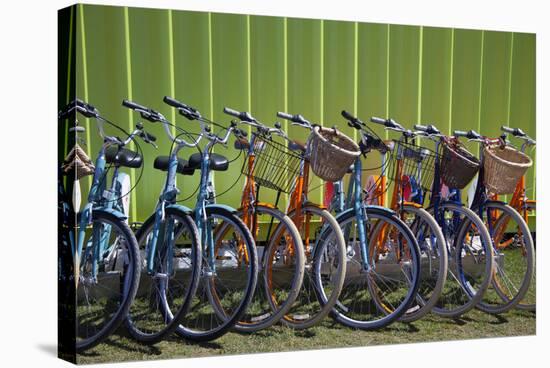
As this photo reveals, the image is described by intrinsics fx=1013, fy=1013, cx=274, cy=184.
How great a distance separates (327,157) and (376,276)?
911mm

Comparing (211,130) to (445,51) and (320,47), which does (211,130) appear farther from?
(445,51)

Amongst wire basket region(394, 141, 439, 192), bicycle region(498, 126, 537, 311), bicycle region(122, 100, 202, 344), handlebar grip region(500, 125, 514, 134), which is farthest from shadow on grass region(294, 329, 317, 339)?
handlebar grip region(500, 125, 514, 134)

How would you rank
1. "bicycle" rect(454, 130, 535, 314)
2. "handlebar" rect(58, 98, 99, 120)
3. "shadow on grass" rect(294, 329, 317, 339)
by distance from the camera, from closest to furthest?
1. "handlebar" rect(58, 98, 99, 120)
2. "shadow on grass" rect(294, 329, 317, 339)
3. "bicycle" rect(454, 130, 535, 314)

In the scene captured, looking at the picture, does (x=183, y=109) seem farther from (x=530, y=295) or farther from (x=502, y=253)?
(x=530, y=295)

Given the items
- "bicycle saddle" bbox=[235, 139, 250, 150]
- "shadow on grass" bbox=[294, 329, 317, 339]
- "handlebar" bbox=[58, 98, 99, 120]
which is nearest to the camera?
"handlebar" bbox=[58, 98, 99, 120]

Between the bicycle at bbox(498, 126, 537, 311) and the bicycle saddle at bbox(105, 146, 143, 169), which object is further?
the bicycle at bbox(498, 126, 537, 311)

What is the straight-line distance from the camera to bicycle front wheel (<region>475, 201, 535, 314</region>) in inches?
288

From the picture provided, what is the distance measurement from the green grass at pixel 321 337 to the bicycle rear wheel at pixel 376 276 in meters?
0.10

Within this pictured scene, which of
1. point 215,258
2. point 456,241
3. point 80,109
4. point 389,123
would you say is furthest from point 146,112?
point 456,241

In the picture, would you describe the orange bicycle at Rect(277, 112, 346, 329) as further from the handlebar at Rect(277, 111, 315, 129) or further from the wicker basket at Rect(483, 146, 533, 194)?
the wicker basket at Rect(483, 146, 533, 194)

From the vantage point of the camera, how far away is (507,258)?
7340 mm

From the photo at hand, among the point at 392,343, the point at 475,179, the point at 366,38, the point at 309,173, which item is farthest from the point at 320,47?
the point at 392,343

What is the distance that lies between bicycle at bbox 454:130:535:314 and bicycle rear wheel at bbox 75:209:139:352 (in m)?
2.63

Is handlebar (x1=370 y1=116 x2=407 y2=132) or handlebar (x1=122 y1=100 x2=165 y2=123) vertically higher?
handlebar (x1=122 y1=100 x2=165 y2=123)
